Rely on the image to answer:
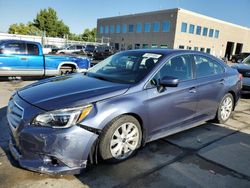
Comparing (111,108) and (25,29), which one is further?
(25,29)

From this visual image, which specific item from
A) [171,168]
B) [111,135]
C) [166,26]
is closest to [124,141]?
[111,135]

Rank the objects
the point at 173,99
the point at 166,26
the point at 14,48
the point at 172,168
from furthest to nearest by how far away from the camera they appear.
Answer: the point at 166,26 < the point at 14,48 < the point at 173,99 < the point at 172,168

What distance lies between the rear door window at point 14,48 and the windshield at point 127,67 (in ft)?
19.1

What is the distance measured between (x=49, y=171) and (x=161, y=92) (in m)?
1.90

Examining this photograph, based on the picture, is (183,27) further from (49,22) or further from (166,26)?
(49,22)

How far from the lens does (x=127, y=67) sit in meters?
4.14

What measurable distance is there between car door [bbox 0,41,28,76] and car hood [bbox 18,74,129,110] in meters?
6.01

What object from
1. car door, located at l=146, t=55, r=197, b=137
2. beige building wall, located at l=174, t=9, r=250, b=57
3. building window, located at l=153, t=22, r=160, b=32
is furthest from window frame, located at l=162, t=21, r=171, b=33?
car door, located at l=146, t=55, r=197, b=137

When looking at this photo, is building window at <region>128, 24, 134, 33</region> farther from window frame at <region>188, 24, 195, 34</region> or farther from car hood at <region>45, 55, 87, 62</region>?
car hood at <region>45, 55, 87, 62</region>

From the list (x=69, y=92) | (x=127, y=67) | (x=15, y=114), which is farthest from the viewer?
(x=127, y=67)

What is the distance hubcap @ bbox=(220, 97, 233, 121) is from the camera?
5.22 metres

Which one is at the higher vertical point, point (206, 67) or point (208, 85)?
point (206, 67)

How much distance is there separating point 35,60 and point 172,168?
7.68 meters

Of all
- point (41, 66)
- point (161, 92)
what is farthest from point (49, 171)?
point (41, 66)
